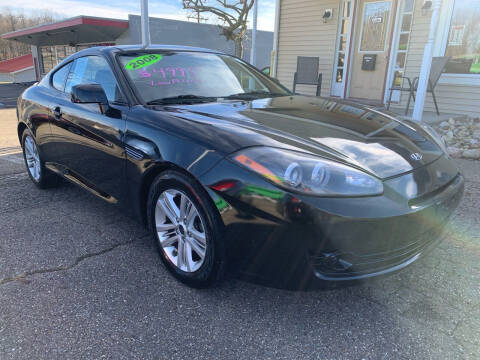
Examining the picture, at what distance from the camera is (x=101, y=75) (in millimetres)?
3020

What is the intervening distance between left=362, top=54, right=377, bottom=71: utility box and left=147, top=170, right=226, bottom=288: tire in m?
7.72

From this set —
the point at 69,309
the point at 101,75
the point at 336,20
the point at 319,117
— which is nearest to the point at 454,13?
the point at 336,20

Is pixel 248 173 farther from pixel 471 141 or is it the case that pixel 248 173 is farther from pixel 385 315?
pixel 471 141

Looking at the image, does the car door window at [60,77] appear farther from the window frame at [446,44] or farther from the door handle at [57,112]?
the window frame at [446,44]

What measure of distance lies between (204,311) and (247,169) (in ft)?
2.91

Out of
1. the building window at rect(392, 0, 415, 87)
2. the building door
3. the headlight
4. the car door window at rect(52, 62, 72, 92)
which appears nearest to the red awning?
the building door

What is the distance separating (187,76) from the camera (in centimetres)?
302

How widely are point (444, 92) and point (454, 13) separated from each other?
4.88 feet

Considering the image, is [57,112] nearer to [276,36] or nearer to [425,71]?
[425,71]

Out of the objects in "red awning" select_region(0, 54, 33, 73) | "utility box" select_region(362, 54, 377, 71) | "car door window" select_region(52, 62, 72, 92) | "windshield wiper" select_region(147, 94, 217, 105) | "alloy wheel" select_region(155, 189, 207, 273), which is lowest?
"red awning" select_region(0, 54, 33, 73)

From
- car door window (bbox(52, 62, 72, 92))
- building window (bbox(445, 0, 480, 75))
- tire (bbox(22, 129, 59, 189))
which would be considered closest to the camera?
car door window (bbox(52, 62, 72, 92))

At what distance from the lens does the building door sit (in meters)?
8.38

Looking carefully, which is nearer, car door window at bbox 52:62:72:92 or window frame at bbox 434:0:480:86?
car door window at bbox 52:62:72:92

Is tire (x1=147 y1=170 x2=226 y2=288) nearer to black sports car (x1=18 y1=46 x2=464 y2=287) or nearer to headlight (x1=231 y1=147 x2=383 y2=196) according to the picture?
black sports car (x1=18 y1=46 x2=464 y2=287)
